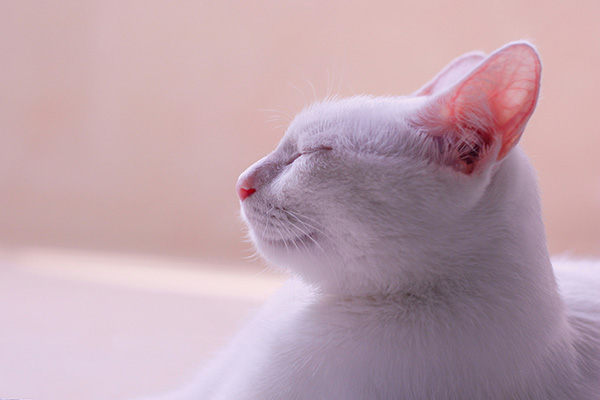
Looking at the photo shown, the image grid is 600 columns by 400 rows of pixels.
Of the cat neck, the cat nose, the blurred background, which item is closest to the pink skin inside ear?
the cat nose

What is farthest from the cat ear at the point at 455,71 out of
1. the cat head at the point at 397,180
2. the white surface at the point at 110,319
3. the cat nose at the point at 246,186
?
the white surface at the point at 110,319

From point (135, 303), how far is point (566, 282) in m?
1.07

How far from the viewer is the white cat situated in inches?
29.6

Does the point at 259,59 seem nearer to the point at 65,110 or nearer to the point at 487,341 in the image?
the point at 65,110

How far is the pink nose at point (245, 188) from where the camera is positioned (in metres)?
0.88

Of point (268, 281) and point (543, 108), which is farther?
point (543, 108)

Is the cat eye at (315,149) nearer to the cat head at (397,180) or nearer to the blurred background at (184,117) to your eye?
the cat head at (397,180)

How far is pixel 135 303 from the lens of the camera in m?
1.61

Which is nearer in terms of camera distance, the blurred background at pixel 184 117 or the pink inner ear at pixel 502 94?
the pink inner ear at pixel 502 94

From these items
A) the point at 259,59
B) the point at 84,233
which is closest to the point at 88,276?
the point at 84,233

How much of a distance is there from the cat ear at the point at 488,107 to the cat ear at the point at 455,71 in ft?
0.75

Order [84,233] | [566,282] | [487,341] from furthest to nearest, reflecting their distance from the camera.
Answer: [84,233], [566,282], [487,341]

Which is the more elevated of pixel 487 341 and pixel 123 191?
pixel 123 191

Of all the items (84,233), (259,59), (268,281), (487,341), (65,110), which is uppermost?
(65,110)
